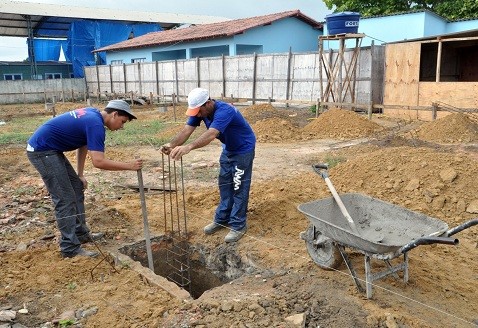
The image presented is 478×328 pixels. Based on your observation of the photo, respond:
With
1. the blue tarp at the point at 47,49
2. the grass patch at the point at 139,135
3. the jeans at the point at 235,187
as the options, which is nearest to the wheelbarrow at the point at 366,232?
the jeans at the point at 235,187

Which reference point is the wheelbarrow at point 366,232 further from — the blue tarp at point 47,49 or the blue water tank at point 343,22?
the blue tarp at point 47,49

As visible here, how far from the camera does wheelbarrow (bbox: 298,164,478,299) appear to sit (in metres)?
3.24

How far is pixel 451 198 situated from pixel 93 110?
4.65 meters

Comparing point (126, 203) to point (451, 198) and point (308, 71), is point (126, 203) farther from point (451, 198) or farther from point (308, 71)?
point (308, 71)

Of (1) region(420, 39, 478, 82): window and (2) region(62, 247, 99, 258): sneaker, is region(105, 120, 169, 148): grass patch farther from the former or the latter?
(1) region(420, 39, 478, 82): window

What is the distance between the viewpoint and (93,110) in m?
4.27

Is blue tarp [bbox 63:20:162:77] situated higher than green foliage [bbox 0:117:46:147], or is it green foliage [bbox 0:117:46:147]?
blue tarp [bbox 63:20:162:77]

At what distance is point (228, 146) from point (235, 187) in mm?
469

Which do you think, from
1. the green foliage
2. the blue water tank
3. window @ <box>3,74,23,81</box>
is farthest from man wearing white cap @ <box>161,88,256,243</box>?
window @ <box>3,74,23,81</box>

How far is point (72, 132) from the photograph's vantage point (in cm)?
424

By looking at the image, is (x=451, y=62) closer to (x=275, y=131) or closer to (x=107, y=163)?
(x=275, y=131)

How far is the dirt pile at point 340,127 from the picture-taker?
40.5 ft

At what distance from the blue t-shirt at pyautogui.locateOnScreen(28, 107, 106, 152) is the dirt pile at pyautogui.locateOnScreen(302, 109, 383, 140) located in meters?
8.99

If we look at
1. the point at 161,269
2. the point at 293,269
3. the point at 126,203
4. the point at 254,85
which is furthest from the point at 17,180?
the point at 254,85
